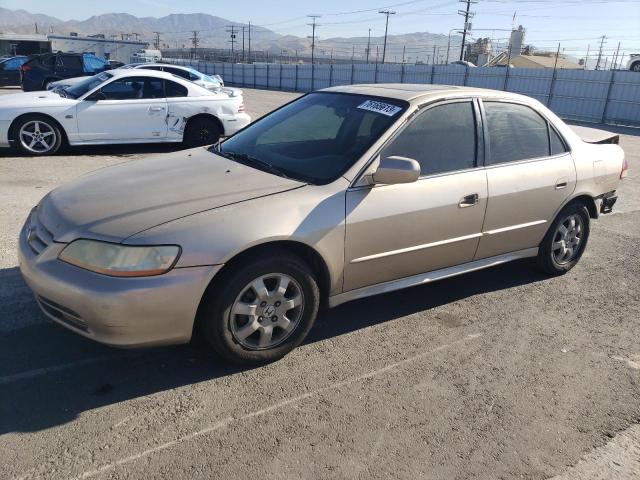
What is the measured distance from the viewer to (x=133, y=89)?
9.08 metres

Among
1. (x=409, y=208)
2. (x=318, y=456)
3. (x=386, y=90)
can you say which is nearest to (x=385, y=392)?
(x=318, y=456)

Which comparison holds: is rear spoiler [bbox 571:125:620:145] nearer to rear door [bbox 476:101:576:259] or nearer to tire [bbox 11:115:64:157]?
rear door [bbox 476:101:576:259]

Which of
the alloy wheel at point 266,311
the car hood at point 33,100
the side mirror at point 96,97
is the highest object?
the side mirror at point 96,97

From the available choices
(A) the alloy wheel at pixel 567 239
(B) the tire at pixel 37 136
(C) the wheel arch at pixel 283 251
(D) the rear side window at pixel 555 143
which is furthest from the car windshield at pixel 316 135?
(B) the tire at pixel 37 136

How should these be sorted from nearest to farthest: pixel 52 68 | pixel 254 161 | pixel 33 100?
1. pixel 254 161
2. pixel 33 100
3. pixel 52 68

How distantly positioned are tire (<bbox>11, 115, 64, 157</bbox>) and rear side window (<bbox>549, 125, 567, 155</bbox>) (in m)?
7.48

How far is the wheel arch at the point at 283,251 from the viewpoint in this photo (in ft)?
9.70

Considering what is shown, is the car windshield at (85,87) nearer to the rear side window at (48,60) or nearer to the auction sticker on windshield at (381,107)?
the auction sticker on windshield at (381,107)

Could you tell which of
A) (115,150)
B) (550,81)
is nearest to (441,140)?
(115,150)

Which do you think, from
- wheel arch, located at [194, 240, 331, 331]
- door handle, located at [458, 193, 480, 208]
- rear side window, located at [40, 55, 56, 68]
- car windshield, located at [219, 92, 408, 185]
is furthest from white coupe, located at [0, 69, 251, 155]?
rear side window, located at [40, 55, 56, 68]

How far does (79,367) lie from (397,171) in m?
2.20

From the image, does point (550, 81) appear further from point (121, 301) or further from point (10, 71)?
point (121, 301)

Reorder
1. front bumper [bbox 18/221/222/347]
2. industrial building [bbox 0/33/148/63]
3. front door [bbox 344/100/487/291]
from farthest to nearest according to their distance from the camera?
industrial building [bbox 0/33/148/63] < front door [bbox 344/100/487/291] < front bumper [bbox 18/221/222/347]

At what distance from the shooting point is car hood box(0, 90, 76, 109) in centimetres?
828
